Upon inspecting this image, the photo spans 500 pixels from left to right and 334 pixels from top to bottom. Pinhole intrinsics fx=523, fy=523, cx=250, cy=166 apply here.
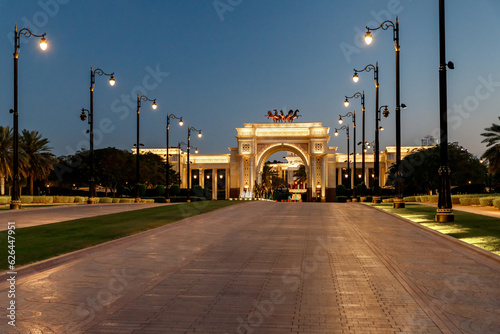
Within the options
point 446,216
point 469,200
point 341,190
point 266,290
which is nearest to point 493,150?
point 469,200

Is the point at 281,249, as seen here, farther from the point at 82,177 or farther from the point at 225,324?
the point at 82,177

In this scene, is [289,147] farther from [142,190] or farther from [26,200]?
[26,200]

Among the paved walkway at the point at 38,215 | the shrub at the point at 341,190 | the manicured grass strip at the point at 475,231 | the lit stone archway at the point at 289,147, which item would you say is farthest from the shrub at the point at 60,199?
the shrub at the point at 341,190

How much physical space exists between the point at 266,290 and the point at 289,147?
101 meters

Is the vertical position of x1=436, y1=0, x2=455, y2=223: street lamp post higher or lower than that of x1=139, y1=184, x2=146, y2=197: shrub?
higher

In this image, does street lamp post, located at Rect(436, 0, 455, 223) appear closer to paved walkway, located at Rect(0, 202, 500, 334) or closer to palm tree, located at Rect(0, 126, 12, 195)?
paved walkway, located at Rect(0, 202, 500, 334)

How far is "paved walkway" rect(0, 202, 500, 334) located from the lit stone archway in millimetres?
90464

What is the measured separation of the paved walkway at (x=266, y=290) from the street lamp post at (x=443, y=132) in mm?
7431

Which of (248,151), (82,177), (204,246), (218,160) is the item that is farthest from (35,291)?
(218,160)

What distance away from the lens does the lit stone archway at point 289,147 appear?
10581cm

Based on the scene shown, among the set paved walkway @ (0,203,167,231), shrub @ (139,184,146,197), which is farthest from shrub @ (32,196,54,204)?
shrub @ (139,184,146,197)

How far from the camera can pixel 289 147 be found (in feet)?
358

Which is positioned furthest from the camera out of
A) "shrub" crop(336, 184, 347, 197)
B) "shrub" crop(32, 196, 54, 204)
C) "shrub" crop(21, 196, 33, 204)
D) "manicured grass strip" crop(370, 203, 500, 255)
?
"shrub" crop(336, 184, 347, 197)

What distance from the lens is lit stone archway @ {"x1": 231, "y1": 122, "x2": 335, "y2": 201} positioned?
105812 mm
